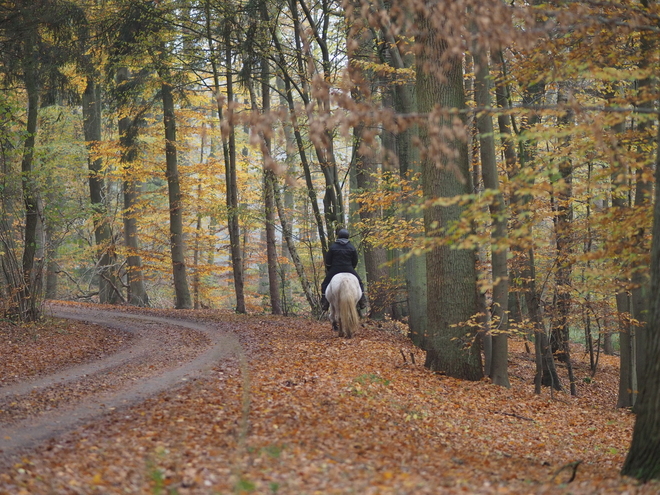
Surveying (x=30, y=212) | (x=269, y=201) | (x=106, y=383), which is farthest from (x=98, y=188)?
(x=106, y=383)

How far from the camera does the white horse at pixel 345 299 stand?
13336 millimetres

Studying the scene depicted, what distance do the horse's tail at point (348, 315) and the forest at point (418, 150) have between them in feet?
5.44

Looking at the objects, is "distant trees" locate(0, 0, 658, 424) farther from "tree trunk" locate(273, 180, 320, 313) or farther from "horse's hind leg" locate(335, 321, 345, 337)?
"horse's hind leg" locate(335, 321, 345, 337)

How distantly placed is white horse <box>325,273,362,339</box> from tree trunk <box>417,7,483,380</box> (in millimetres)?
2650

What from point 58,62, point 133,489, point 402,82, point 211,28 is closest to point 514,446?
point 133,489

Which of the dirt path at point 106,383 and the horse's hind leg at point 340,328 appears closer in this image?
the dirt path at point 106,383

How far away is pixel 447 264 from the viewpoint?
416 inches

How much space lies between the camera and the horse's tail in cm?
1342

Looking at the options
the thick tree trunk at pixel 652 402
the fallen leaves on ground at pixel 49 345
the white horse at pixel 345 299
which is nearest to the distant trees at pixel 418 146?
the thick tree trunk at pixel 652 402

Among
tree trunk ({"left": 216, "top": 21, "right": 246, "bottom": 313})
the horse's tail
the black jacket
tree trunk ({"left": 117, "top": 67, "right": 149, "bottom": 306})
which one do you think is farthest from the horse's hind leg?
tree trunk ({"left": 117, "top": 67, "right": 149, "bottom": 306})

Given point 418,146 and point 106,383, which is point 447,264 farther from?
point 106,383

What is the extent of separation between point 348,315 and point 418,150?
404 cm

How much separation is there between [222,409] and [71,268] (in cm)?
2641

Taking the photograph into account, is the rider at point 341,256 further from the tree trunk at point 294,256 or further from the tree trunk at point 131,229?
the tree trunk at point 131,229
